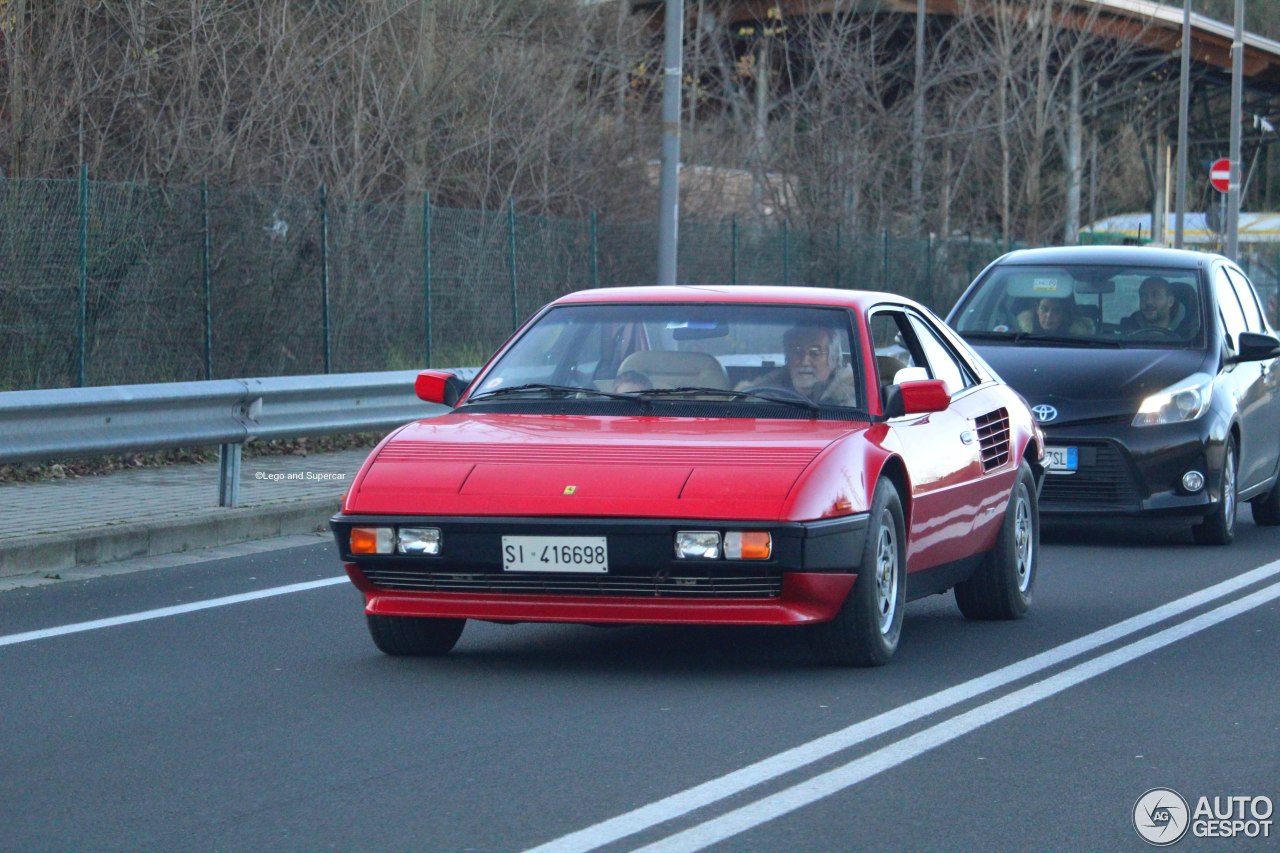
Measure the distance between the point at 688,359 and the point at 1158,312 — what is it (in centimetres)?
571

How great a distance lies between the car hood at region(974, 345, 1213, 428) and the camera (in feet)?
38.9

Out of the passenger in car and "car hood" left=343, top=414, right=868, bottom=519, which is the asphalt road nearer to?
"car hood" left=343, top=414, right=868, bottom=519

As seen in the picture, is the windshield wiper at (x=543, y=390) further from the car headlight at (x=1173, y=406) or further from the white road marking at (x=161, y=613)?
the car headlight at (x=1173, y=406)

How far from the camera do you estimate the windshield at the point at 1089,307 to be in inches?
500

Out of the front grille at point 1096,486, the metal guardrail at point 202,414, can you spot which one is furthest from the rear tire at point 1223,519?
the metal guardrail at point 202,414

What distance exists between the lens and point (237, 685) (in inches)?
282

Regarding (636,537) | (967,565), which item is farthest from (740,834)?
(967,565)

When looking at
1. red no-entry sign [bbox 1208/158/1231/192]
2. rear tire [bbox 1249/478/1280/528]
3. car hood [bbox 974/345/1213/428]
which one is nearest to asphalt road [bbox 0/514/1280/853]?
car hood [bbox 974/345/1213/428]

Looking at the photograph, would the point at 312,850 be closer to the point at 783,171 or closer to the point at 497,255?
the point at 497,255

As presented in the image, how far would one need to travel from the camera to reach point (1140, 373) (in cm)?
1204

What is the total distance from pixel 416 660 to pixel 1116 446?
5470 mm

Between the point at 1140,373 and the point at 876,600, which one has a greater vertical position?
the point at 1140,373

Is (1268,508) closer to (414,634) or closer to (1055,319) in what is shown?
(1055,319)

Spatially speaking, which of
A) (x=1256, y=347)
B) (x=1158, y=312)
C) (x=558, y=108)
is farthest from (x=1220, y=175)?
(x=1256, y=347)
